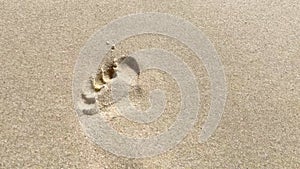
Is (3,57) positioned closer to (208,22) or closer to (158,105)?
(158,105)

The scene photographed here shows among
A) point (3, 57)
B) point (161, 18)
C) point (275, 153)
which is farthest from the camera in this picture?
point (161, 18)

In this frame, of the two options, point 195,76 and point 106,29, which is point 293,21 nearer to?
point 195,76

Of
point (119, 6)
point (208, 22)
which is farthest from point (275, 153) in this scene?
point (119, 6)

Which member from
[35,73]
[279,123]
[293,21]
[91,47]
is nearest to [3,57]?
[35,73]

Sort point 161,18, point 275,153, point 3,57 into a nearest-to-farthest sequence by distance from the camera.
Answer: point 275,153, point 3,57, point 161,18

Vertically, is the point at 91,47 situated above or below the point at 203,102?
above

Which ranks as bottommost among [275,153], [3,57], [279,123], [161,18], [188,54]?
[275,153]

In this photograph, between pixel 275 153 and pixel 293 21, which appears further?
pixel 293 21
